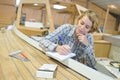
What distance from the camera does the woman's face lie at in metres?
1.38

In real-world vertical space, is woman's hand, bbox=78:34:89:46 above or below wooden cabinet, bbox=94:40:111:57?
above

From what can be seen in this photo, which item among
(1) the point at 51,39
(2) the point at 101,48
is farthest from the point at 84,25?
(2) the point at 101,48

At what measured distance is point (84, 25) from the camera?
4.54 ft

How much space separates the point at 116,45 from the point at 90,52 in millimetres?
1652

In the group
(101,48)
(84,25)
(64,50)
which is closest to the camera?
(64,50)

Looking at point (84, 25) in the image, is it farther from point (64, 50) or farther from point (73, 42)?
point (64, 50)

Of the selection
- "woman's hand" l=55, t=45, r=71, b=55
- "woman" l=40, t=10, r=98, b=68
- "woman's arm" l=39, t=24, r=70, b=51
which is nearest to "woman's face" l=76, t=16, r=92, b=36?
"woman" l=40, t=10, r=98, b=68

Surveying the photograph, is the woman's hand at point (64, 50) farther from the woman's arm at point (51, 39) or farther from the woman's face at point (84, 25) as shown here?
the woman's face at point (84, 25)

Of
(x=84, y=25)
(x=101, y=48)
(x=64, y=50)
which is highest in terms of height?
(x=84, y=25)

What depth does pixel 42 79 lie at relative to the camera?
90cm

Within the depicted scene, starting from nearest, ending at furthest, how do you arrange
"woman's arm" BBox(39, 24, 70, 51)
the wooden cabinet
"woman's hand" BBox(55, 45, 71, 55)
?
"woman's hand" BBox(55, 45, 71, 55) < "woman's arm" BBox(39, 24, 70, 51) < the wooden cabinet

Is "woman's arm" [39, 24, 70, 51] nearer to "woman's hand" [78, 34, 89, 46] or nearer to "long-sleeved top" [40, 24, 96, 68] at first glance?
"long-sleeved top" [40, 24, 96, 68]

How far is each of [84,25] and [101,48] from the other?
1784 mm

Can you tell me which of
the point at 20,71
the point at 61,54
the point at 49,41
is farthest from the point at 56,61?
the point at 20,71
